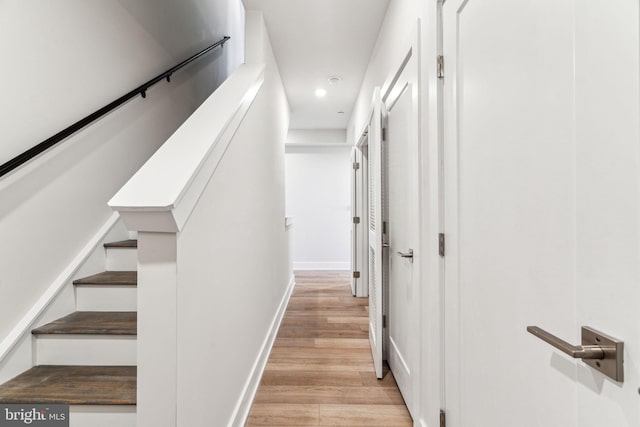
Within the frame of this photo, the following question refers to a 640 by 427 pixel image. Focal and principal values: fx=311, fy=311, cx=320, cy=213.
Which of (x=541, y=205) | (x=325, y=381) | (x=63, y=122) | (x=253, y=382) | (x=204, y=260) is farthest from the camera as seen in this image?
(x=325, y=381)

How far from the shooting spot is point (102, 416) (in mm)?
1112

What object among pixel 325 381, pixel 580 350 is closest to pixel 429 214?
pixel 580 350

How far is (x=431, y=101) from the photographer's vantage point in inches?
50.6

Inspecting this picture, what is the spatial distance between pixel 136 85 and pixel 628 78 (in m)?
2.54

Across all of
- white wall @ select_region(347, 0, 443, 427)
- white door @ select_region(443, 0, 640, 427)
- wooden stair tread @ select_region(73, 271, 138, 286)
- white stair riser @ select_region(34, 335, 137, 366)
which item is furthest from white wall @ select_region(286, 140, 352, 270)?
white door @ select_region(443, 0, 640, 427)

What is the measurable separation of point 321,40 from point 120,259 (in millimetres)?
2201

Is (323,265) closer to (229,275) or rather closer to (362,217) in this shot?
(362,217)

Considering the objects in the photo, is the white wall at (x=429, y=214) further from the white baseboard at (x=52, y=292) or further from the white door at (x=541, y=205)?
the white baseboard at (x=52, y=292)

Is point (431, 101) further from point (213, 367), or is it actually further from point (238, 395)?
point (238, 395)

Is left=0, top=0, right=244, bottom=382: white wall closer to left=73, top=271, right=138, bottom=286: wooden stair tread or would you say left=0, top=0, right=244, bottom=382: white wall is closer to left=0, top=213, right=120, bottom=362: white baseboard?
left=0, top=213, right=120, bottom=362: white baseboard

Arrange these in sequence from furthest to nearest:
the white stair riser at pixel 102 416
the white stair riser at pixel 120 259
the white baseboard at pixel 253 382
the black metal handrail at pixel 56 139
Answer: the white stair riser at pixel 120 259
the white baseboard at pixel 253 382
the black metal handrail at pixel 56 139
the white stair riser at pixel 102 416

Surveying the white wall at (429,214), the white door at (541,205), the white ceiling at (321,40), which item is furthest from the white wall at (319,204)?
the white door at (541,205)

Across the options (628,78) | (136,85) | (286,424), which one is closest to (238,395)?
(286,424)

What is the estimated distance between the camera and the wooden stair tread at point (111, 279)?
5.21ft
